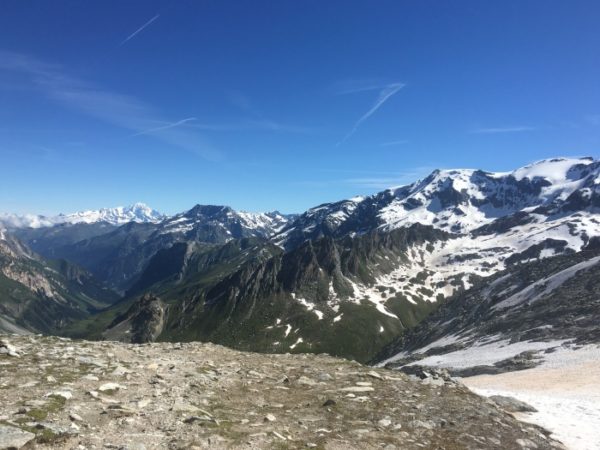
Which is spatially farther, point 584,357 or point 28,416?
point 584,357

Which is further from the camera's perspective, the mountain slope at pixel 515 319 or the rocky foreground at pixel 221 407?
the mountain slope at pixel 515 319

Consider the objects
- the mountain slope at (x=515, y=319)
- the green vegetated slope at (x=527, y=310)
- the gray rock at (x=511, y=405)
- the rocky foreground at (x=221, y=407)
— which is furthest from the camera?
the green vegetated slope at (x=527, y=310)

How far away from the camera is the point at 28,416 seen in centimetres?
1495

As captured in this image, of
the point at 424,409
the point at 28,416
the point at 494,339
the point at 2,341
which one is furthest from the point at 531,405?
the point at 494,339

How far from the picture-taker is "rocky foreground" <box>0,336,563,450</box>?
1516cm

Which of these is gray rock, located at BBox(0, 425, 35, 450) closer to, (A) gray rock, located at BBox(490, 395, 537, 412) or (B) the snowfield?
(B) the snowfield

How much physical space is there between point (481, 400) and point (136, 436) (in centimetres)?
1909

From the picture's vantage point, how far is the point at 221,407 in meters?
19.4

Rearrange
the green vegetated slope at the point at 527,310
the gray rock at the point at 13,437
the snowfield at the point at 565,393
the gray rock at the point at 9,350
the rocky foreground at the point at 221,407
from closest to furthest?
the gray rock at the point at 13,437 < the rocky foreground at the point at 221,407 < the snowfield at the point at 565,393 < the gray rock at the point at 9,350 < the green vegetated slope at the point at 527,310

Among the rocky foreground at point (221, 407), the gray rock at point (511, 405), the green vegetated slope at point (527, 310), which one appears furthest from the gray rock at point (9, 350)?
the green vegetated slope at point (527, 310)

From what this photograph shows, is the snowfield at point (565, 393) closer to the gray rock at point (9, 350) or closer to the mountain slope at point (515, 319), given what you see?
the mountain slope at point (515, 319)

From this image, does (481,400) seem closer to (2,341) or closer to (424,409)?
(424,409)

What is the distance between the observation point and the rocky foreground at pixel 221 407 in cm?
1516

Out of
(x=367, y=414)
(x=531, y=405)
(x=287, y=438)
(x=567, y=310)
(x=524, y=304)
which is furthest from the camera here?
(x=524, y=304)
